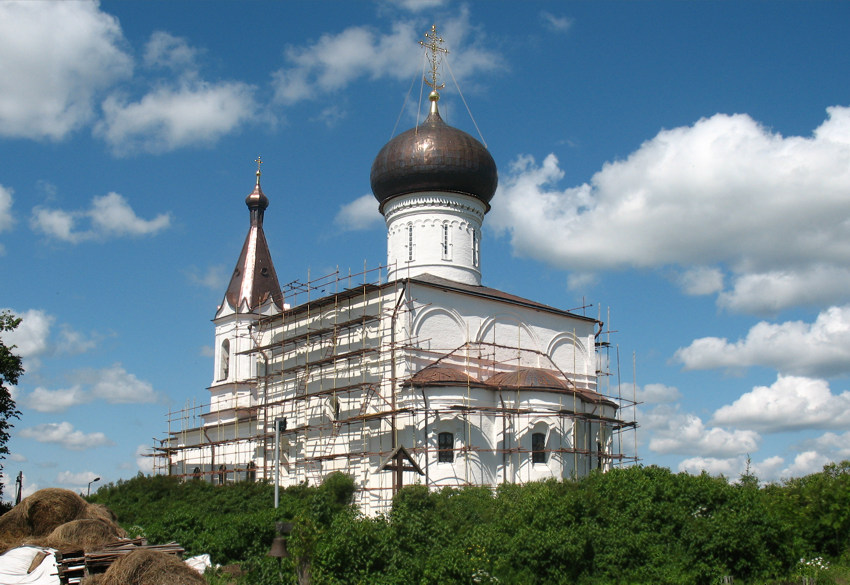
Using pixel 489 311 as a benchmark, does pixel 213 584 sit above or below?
below

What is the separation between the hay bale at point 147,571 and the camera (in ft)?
34.2

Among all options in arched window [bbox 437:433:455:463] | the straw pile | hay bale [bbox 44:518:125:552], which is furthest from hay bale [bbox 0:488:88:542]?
arched window [bbox 437:433:455:463]

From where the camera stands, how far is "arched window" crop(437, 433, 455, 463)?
66.1 feet

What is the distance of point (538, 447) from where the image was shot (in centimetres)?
2111

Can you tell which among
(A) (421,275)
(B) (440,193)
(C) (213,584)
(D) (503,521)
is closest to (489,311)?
(A) (421,275)

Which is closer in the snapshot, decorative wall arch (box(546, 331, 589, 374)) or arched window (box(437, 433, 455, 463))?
arched window (box(437, 433, 455, 463))

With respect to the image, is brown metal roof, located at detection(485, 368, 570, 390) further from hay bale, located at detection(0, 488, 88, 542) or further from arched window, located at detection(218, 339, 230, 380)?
arched window, located at detection(218, 339, 230, 380)

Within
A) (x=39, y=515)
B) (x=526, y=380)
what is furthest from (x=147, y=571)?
(x=526, y=380)

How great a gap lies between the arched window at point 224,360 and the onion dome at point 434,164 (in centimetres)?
721

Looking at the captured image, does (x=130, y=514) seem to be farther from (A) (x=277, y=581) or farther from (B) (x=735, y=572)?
(B) (x=735, y=572)

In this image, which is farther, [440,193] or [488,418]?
[440,193]

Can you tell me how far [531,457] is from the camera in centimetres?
2067

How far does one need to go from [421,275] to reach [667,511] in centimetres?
1209

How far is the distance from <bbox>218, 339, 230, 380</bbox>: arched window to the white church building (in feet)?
0.13
